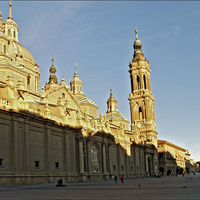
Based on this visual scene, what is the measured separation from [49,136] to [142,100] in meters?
60.8

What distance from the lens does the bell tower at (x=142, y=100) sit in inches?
3760

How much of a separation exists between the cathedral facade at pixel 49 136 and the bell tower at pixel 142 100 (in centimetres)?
783

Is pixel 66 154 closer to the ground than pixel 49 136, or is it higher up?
closer to the ground

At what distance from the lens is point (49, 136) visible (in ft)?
131

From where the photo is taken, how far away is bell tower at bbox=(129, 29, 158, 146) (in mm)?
95500

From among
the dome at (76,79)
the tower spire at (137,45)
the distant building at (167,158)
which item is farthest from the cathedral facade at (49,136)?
the tower spire at (137,45)

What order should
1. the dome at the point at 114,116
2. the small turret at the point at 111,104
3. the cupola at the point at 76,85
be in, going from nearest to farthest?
1. the cupola at the point at 76,85
2. the dome at the point at 114,116
3. the small turret at the point at 111,104

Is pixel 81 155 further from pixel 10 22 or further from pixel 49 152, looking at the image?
pixel 10 22

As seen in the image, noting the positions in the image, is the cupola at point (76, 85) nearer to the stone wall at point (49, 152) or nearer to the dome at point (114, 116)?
the dome at point (114, 116)

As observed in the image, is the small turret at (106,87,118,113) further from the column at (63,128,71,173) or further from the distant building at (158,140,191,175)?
→ the column at (63,128,71,173)

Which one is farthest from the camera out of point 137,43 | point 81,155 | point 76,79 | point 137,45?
point 137,43

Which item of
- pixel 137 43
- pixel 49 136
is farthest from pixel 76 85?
pixel 49 136

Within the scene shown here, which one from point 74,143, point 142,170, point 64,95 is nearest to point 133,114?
point 142,170

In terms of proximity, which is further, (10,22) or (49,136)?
(10,22)
